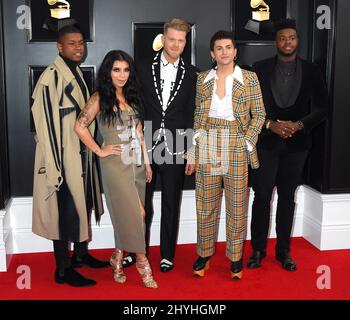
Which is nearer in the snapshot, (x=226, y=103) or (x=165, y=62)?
(x=226, y=103)

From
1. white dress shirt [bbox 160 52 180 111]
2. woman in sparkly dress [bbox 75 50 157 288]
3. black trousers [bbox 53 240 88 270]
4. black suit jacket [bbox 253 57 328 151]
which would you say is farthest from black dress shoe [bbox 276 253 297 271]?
black trousers [bbox 53 240 88 270]

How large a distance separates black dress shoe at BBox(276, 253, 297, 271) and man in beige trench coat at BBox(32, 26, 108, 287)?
142cm

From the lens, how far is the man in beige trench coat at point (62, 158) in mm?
3086

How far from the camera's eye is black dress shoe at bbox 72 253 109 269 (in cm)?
363

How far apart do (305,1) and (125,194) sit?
236 cm

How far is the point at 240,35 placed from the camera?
13.2 ft

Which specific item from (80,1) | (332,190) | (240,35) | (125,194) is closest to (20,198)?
(125,194)

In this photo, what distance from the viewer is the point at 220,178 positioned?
3309 mm

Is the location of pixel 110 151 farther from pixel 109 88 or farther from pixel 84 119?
pixel 109 88

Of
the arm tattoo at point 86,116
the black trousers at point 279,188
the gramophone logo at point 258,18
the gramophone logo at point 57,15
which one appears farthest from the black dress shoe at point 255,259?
the gramophone logo at point 57,15

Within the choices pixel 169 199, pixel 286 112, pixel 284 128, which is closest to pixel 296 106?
pixel 286 112

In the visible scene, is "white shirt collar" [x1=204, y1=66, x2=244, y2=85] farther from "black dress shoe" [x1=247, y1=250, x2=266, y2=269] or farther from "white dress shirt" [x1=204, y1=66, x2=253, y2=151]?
"black dress shoe" [x1=247, y1=250, x2=266, y2=269]

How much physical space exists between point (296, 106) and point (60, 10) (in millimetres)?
1973

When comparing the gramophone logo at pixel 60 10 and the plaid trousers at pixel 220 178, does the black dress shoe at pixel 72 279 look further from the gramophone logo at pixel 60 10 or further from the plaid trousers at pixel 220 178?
the gramophone logo at pixel 60 10
